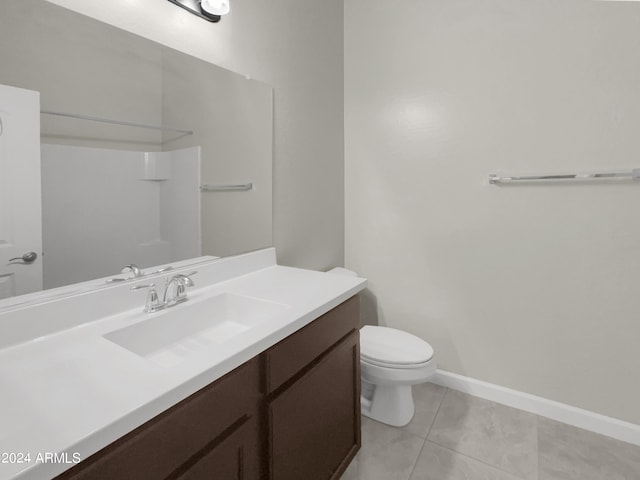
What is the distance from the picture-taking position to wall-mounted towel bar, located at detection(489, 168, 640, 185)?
1.56 meters

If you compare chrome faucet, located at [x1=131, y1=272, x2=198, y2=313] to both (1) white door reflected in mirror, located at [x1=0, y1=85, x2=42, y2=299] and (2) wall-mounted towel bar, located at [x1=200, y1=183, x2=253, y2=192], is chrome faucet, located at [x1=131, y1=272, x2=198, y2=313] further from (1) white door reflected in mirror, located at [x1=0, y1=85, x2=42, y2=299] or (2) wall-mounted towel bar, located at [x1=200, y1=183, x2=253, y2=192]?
(2) wall-mounted towel bar, located at [x1=200, y1=183, x2=253, y2=192]

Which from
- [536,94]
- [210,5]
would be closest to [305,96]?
[210,5]

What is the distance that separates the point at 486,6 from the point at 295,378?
6.80 feet

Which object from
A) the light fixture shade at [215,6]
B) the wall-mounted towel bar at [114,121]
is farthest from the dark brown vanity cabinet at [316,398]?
the light fixture shade at [215,6]

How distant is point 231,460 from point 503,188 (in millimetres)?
1773

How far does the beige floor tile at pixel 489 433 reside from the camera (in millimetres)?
1545

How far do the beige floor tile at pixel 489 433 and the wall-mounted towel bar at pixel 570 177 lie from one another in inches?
49.3

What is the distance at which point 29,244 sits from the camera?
946 mm

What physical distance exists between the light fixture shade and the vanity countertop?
110cm

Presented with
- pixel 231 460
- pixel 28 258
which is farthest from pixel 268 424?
pixel 28 258

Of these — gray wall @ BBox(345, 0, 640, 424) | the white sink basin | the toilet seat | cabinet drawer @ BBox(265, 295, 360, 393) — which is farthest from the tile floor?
the white sink basin

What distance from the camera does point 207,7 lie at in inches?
52.0

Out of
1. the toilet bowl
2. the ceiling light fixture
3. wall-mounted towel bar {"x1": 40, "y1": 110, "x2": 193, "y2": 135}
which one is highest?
the ceiling light fixture

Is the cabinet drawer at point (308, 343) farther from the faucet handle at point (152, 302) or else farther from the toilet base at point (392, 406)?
the toilet base at point (392, 406)
